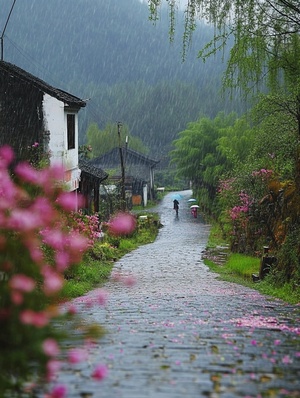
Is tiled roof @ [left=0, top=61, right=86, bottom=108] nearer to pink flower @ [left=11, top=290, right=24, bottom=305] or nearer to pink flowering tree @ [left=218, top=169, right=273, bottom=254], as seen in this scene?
pink flowering tree @ [left=218, top=169, right=273, bottom=254]

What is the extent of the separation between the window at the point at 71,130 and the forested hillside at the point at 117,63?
6730 cm

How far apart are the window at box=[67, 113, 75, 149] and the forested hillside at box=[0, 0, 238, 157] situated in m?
67.3

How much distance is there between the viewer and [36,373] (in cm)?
506

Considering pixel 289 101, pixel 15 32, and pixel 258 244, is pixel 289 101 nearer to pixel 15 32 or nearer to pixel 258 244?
pixel 258 244

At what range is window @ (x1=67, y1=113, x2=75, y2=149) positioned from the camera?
2788cm

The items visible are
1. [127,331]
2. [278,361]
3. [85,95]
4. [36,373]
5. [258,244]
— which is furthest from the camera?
[85,95]

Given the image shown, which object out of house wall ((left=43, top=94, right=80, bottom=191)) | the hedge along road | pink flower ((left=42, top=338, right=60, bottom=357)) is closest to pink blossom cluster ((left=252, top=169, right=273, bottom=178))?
house wall ((left=43, top=94, right=80, bottom=191))

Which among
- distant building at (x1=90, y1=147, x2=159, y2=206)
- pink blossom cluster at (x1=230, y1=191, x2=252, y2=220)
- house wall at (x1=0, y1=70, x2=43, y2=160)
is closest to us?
pink blossom cluster at (x1=230, y1=191, x2=252, y2=220)

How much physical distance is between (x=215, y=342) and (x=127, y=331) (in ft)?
4.49

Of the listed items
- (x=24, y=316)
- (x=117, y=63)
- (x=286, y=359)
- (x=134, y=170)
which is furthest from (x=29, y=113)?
(x=117, y=63)

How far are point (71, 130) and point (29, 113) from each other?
2606mm

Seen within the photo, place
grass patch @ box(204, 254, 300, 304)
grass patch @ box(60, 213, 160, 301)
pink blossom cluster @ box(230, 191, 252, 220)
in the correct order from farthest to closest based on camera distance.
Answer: pink blossom cluster @ box(230, 191, 252, 220)
grass patch @ box(60, 213, 160, 301)
grass patch @ box(204, 254, 300, 304)

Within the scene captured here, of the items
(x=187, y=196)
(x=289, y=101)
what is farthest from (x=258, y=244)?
(x=187, y=196)

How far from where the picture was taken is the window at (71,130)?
27.9m
